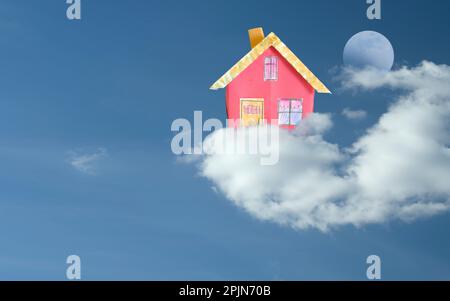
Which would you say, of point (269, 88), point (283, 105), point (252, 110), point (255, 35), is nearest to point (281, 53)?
point (255, 35)

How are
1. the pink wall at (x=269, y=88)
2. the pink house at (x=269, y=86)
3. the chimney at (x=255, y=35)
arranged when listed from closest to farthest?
the chimney at (x=255, y=35), the pink house at (x=269, y=86), the pink wall at (x=269, y=88)

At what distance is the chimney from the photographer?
55.6 feet

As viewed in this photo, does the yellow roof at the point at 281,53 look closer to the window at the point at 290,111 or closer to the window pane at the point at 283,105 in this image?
the window at the point at 290,111

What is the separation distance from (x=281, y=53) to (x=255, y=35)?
2.73 feet

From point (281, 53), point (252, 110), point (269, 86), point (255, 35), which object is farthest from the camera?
point (269, 86)

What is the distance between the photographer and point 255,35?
17.1 metres

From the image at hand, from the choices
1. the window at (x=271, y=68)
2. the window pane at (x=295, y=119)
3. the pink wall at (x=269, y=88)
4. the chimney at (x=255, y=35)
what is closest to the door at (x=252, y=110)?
the pink wall at (x=269, y=88)

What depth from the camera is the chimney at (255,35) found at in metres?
16.9

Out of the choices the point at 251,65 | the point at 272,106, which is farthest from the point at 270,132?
the point at 251,65

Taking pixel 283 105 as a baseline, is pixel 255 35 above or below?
above

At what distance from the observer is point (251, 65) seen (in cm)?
1734

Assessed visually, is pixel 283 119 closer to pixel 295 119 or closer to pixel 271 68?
pixel 295 119
